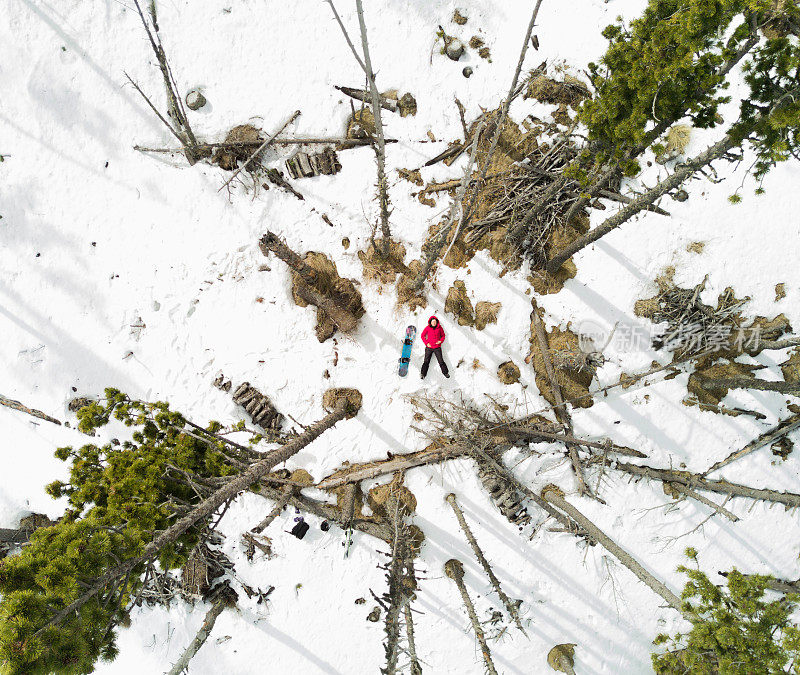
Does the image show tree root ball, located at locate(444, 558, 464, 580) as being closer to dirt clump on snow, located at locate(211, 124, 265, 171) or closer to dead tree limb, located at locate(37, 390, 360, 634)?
dead tree limb, located at locate(37, 390, 360, 634)

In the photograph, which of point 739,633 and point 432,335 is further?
point 432,335

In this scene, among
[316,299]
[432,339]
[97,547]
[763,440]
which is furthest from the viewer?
[763,440]

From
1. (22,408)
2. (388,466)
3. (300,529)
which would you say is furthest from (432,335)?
(22,408)

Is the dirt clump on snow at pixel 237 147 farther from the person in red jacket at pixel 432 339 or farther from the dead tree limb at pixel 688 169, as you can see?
the dead tree limb at pixel 688 169

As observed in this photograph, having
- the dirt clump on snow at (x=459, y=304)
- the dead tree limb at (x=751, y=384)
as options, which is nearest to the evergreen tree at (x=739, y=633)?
the dead tree limb at (x=751, y=384)

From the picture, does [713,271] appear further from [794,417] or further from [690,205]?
[794,417]

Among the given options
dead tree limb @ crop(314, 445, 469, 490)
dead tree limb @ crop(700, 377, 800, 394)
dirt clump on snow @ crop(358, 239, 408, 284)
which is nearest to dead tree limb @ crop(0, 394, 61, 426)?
dead tree limb @ crop(314, 445, 469, 490)

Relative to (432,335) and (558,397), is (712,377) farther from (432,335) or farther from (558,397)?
(432,335)
